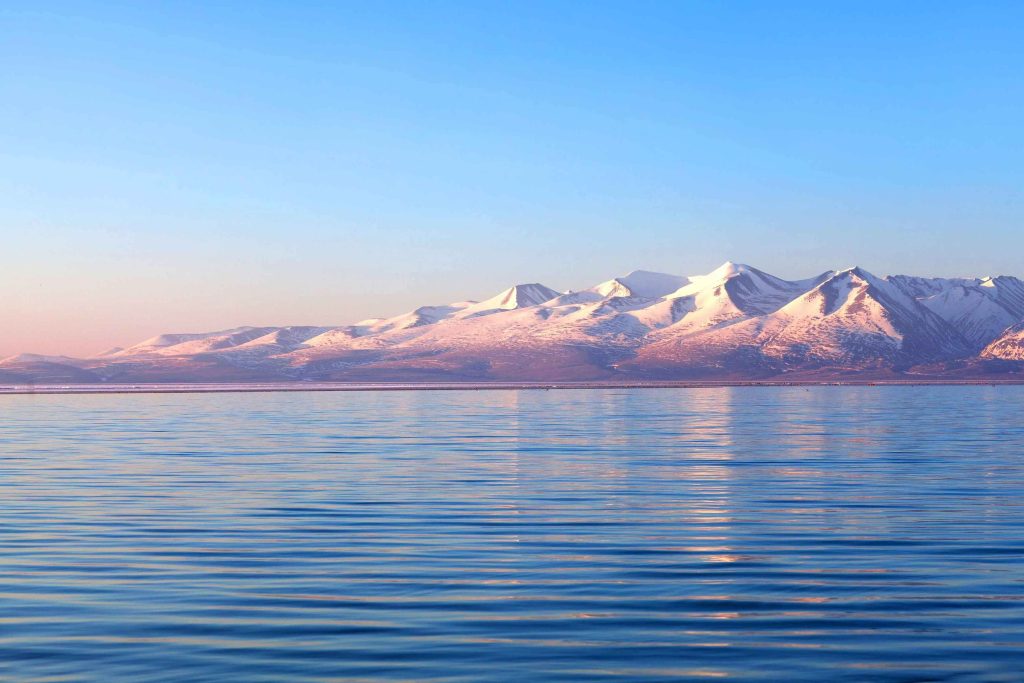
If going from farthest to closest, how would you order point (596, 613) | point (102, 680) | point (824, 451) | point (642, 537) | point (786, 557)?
1. point (824, 451)
2. point (642, 537)
3. point (786, 557)
4. point (596, 613)
5. point (102, 680)

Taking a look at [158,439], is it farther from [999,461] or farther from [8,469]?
[999,461]

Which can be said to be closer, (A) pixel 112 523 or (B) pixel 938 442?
(A) pixel 112 523

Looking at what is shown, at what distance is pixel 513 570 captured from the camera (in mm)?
24500

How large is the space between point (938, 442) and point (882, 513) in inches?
1400

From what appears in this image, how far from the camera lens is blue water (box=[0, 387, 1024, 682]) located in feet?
57.0

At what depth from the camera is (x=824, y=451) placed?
199ft

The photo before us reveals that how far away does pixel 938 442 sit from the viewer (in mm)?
67312

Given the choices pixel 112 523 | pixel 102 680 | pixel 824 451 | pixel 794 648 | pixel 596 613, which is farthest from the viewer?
pixel 824 451

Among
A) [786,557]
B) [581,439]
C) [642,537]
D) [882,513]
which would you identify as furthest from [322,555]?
[581,439]

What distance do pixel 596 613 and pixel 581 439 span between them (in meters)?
52.7

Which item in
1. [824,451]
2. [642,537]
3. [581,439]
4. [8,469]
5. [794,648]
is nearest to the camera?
[794,648]

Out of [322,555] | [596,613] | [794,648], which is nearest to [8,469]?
[322,555]

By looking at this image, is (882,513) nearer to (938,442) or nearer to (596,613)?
(596,613)

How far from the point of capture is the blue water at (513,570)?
1738cm
